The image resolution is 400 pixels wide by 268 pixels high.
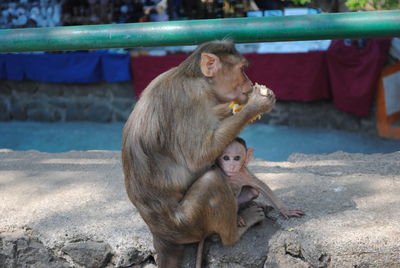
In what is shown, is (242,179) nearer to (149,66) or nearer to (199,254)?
(199,254)

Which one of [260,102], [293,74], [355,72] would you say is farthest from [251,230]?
[293,74]

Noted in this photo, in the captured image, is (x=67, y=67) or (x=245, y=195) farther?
(x=67, y=67)

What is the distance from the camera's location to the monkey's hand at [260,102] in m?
2.60

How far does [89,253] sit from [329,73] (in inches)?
247

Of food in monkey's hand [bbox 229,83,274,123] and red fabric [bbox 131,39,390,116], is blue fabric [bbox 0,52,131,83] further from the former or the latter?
food in monkey's hand [bbox 229,83,274,123]

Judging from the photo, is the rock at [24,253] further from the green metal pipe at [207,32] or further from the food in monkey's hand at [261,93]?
the food in monkey's hand at [261,93]

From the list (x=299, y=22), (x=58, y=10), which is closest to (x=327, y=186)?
(x=299, y=22)

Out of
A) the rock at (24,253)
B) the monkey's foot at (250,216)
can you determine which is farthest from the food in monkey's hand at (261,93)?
the rock at (24,253)

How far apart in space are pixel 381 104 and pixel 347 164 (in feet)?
14.8

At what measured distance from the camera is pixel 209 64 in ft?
8.89

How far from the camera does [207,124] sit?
2566 mm

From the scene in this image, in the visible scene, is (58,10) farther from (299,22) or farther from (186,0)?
(299,22)

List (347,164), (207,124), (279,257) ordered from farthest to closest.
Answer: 1. (347,164)
2. (279,257)
3. (207,124)

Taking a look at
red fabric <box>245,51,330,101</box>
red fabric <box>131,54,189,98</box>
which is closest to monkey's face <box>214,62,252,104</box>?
red fabric <box>245,51,330,101</box>
